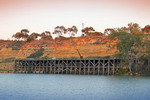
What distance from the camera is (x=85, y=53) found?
327 ft

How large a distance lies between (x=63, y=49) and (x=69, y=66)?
75.0 feet

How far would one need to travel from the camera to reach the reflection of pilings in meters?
80.8

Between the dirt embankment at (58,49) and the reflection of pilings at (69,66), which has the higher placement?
the dirt embankment at (58,49)

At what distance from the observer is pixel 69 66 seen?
85188 millimetres

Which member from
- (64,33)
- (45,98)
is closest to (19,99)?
(45,98)

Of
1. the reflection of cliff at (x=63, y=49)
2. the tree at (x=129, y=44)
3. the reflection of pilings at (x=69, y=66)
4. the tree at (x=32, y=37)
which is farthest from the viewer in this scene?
the tree at (x=32, y=37)

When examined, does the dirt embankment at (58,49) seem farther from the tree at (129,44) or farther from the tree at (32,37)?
the tree at (32,37)

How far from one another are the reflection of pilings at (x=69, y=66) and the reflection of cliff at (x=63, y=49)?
10.6 meters

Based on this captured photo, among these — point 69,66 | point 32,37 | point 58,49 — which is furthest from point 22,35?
point 69,66

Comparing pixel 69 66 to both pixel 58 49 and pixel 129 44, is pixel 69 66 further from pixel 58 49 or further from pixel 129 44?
pixel 58 49

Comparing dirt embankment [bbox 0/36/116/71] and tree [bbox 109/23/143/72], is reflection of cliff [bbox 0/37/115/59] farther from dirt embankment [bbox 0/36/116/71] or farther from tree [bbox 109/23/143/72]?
tree [bbox 109/23/143/72]

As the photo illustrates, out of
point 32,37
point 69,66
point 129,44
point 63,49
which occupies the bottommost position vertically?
point 69,66

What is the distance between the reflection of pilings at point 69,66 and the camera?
265ft

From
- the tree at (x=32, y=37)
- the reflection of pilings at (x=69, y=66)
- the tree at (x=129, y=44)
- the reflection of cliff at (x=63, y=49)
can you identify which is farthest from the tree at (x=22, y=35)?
the tree at (x=129, y=44)
